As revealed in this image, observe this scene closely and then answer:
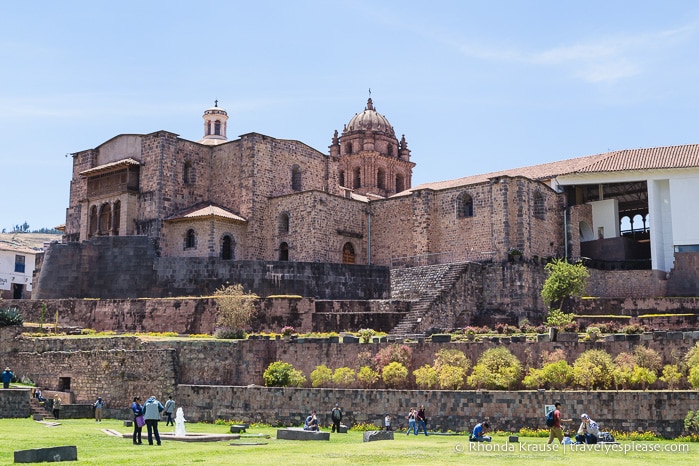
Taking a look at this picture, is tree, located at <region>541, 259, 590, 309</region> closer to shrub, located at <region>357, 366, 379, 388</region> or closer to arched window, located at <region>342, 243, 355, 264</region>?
shrub, located at <region>357, 366, 379, 388</region>

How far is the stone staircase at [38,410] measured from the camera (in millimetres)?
24891

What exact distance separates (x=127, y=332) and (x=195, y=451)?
69.5 ft

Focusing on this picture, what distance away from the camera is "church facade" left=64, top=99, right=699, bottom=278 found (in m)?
41.0

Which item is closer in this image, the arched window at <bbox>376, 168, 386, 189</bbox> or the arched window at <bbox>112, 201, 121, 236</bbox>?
the arched window at <bbox>112, 201, 121, 236</bbox>

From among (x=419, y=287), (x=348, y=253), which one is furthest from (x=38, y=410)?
(x=348, y=253)

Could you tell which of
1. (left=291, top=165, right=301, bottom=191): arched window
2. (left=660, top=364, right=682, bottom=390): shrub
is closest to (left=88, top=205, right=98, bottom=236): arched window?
(left=291, top=165, right=301, bottom=191): arched window

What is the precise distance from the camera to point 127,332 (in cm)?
3675

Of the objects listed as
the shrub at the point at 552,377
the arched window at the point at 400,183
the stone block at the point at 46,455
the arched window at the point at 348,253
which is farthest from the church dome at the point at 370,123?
the stone block at the point at 46,455

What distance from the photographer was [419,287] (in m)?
37.4

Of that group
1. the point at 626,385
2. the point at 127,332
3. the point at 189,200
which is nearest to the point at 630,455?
the point at 626,385

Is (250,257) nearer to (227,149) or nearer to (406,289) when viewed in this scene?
(227,149)

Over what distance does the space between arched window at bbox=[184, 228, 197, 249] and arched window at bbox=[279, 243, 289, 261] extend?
462cm

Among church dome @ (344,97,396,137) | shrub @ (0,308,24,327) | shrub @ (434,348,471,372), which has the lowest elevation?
shrub @ (434,348,471,372)

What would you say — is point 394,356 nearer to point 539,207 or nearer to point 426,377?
point 426,377
